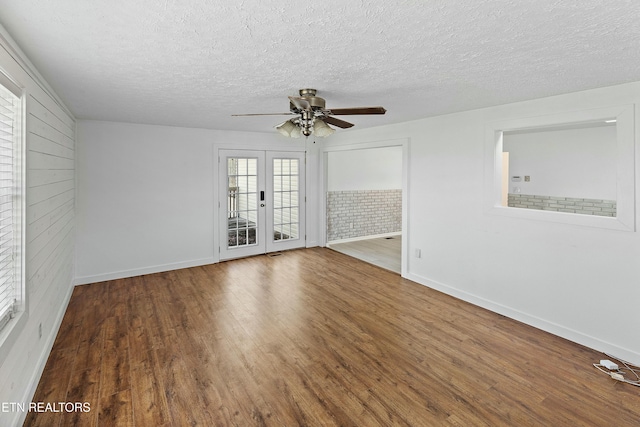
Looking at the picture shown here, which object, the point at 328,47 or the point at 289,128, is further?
the point at 289,128

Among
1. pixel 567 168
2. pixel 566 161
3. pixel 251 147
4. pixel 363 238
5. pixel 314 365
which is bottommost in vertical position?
pixel 314 365

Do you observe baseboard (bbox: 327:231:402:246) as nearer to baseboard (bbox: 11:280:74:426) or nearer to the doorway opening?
the doorway opening

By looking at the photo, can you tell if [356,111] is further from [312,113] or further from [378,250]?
[378,250]

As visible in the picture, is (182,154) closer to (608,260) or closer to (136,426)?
(136,426)

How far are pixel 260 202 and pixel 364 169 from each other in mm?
2705

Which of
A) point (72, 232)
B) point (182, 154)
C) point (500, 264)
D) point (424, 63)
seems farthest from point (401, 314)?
point (72, 232)

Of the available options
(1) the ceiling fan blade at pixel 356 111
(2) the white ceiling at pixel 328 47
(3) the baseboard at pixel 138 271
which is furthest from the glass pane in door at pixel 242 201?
(1) the ceiling fan blade at pixel 356 111

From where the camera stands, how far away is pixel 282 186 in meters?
6.43

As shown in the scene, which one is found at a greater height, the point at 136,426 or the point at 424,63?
the point at 424,63

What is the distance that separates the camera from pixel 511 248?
11.8 feet

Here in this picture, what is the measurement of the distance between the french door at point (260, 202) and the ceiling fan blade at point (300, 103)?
3.30 metres

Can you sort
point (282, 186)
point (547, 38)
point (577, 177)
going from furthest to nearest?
point (282, 186), point (577, 177), point (547, 38)

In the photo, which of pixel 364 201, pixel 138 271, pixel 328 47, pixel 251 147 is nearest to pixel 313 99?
pixel 328 47

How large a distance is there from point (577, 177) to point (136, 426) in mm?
6255
